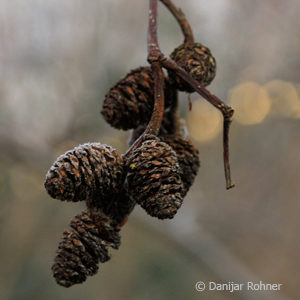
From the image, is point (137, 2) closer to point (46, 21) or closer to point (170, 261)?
point (46, 21)

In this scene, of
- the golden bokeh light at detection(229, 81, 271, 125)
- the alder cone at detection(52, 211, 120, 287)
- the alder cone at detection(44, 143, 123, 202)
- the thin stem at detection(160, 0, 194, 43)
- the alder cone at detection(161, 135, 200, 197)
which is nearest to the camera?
the alder cone at detection(44, 143, 123, 202)

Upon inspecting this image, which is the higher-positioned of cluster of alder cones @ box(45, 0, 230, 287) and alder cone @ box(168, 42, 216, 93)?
alder cone @ box(168, 42, 216, 93)

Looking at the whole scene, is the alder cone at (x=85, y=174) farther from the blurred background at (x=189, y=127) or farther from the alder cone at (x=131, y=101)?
the blurred background at (x=189, y=127)

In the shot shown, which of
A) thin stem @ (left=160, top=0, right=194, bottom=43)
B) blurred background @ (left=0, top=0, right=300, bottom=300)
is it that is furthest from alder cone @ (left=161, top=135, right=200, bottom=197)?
blurred background @ (left=0, top=0, right=300, bottom=300)

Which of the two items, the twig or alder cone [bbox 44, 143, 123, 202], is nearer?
alder cone [bbox 44, 143, 123, 202]

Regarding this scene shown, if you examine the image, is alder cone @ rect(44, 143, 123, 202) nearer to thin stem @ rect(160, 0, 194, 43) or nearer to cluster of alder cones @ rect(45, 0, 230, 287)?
cluster of alder cones @ rect(45, 0, 230, 287)

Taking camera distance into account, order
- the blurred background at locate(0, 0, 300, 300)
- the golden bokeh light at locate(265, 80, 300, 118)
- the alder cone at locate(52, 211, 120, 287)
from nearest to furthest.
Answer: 1. the alder cone at locate(52, 211, 120, 287)
2. the blurred background at locate(0, 0, 300, 300)
3. the golden bokeh light at locate(265, 80, 300, 118)
